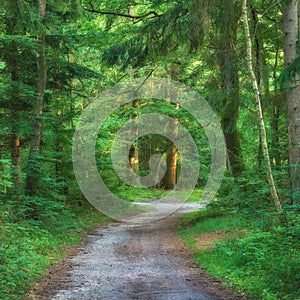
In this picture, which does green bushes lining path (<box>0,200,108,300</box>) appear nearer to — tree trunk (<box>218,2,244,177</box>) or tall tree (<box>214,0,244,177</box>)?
tall tree (<box>214,0,244,177</box>)

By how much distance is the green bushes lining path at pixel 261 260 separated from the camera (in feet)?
19.3

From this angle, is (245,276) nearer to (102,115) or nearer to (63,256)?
(63,256)

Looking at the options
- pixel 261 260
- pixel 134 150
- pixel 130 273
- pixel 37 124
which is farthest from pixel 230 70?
pixel 134 150

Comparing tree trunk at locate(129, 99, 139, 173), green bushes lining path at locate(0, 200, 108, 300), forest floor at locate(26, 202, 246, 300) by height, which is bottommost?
forest floor at locate(26, 202, 246, 300)

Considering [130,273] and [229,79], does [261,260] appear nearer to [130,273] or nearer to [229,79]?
[130,273]

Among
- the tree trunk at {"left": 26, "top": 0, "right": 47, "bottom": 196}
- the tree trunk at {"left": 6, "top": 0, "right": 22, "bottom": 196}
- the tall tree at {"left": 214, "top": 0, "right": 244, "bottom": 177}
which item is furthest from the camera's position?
the tree trunk at {"left": 6, "top": 0, "right": 22, "bottom": 196}

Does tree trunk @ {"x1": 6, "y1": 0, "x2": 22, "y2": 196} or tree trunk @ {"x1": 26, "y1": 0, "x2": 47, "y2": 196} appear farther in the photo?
tree trunk @ {"x1": 6, "y1": 0, "x2": 22, "y2": 196}

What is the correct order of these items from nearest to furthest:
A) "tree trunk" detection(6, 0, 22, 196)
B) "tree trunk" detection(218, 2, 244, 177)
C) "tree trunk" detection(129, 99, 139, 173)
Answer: "tree trunk" detection(218, 2, 244, 177), "tree trunk" detection(6, 0, 22, 196), "tree trunk" detection(129, 99, 139, 173)

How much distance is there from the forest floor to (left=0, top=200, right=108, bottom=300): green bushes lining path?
0.27m

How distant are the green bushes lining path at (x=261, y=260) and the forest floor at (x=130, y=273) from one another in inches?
12.1

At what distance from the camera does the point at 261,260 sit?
7.17 m

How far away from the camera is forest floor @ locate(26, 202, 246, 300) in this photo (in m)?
6.29

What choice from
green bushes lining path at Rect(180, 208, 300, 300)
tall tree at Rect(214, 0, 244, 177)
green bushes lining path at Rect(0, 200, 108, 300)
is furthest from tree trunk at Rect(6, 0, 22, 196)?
green bushes lining path at Rect(180, 208, 300, 300)

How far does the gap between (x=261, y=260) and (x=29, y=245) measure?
202 inches
